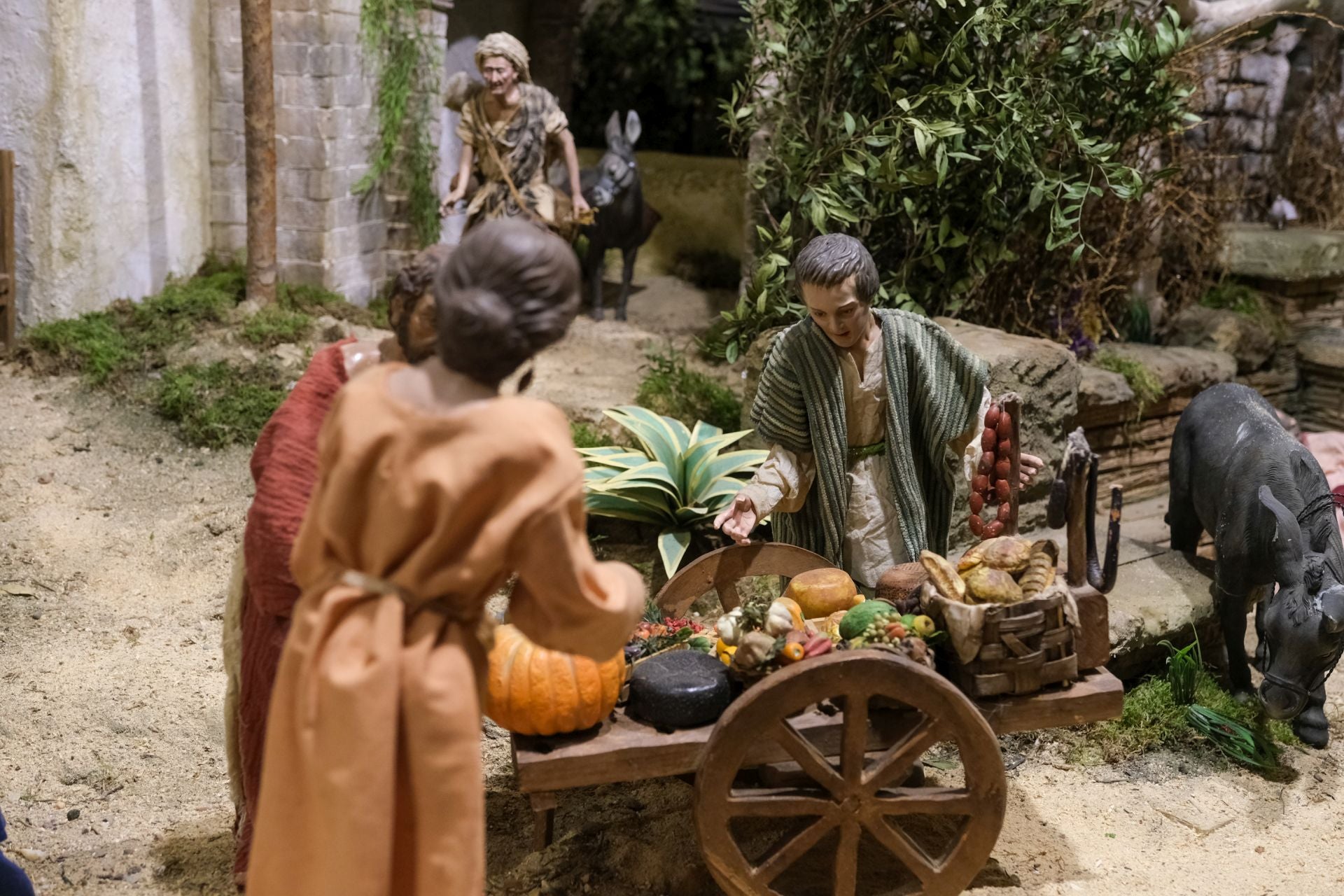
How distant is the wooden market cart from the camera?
296 cm

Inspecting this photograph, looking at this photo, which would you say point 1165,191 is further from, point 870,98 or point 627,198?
point 627,198

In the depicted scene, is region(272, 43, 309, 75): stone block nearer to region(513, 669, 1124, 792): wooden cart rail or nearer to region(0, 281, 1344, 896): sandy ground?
region(0, 281, 1344, 896): sandy ground

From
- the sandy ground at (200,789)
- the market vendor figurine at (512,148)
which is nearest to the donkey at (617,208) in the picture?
the market vendor figurine at (512,148)

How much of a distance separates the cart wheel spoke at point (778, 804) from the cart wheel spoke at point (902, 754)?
0.39ft

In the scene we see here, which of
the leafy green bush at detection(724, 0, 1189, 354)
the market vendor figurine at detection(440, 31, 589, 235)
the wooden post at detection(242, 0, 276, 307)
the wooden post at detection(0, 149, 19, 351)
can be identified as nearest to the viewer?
the leafy green bush at detection(724, 0, 1189, 354)

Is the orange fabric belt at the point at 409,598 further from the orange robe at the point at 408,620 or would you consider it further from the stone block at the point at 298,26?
the stone block at the point at 298,26

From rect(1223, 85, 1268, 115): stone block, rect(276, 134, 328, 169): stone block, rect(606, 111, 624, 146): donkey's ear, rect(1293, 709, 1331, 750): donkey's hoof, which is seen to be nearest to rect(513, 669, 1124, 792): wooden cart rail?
rect(1293, 709, 1331, 750): donkey's hoof

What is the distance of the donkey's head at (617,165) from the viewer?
890 cm

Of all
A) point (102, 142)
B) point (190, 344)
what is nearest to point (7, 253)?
point (102, 142)

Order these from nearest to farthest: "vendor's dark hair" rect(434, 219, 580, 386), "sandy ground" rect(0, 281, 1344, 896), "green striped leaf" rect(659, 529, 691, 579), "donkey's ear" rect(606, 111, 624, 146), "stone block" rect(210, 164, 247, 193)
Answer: "vendor's dark hair" rect(434, 219, 580, 386), "sandy ground" rect(0, 281, 1344, 896), "green striped leaf" rect(659, 529, 691, 579), "stone block" rect(210, 164, 247, 193), "donkey's ear" rect(606, 111, 624, 146)

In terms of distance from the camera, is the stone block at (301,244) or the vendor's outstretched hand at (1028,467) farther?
the stone block at (301,244)

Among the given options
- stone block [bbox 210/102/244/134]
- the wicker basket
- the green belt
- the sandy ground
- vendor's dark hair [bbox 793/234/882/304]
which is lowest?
the sandy ground

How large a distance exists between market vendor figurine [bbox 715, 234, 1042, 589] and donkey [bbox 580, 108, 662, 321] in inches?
200

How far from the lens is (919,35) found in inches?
242
